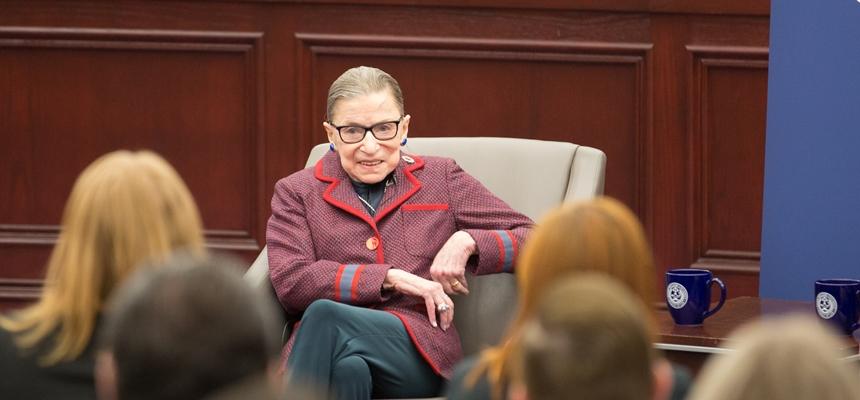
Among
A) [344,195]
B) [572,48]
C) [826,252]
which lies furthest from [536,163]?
[572,48]

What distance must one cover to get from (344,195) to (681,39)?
1.74m

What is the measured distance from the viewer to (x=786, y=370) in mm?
1056

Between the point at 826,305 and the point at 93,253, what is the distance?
64.9 inches

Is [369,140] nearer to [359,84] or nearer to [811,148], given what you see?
[359,84]

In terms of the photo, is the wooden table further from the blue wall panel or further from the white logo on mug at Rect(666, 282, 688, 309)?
the blue wall panel

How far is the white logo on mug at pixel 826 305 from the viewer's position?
283cm

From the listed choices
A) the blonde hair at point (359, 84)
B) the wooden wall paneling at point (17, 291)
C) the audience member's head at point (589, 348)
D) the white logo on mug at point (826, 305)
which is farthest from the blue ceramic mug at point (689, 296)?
the wooden wall paneling at point (17, 291)

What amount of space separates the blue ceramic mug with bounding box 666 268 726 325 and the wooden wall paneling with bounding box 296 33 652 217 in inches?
66.6

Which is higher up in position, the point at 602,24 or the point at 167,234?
the point at 602,24

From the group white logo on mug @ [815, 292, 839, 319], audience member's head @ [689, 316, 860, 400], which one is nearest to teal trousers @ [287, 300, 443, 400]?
white logo on mug @ [815, 292, 839, 319]

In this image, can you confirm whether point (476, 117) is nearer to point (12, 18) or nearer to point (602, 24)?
point (602, 24)

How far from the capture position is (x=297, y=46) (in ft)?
14.9

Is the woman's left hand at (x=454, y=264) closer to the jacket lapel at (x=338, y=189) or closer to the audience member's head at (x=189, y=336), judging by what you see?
the jacket lapel at (x=338, y=189)

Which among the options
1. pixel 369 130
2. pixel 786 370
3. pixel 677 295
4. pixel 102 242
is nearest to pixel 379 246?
pixel 369 130
